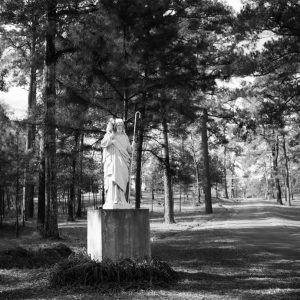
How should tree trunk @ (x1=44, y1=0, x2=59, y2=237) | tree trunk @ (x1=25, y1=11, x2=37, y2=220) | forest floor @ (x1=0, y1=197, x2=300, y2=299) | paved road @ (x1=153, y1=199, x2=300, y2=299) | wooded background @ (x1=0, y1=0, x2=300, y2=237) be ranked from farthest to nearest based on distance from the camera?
tree trunk @ (x1=25, y1=11, x2=37, y2=220)
tree trunk @ (x1=44, y1=0, x2=59, y2=237)
wooded background @ (x1=0, y1=0, x2=300, y2=237)
paved road @ (x1=153, y1=199, x2=300, y2=299)
forest floor @ (x1=0, y1=197, x2=300, y2=299)

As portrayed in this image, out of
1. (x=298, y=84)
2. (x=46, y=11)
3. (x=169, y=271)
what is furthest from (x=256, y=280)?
(x=46, y=11)

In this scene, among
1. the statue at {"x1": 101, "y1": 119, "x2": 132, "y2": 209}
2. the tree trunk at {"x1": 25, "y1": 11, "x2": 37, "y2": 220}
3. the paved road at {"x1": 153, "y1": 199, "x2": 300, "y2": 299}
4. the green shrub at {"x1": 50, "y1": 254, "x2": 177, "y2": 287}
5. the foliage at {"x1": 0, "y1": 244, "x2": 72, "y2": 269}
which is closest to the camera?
the paved road at {"x1": 153, "y1": 199, "x2": 300, "y2": 299}

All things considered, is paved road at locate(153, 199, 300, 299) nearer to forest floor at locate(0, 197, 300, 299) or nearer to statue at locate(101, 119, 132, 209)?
forest floor at locate(0, 197, 300, 299)

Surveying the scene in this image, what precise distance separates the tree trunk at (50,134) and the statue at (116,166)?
21.7ft

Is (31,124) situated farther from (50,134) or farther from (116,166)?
(116,166)

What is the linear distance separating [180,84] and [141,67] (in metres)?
1.45

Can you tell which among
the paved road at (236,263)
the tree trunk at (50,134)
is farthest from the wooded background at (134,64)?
the paved road at (236,263)

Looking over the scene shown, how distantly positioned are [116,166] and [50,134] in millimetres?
7382

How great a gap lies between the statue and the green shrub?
3.94 feet

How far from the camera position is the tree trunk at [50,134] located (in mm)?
15211

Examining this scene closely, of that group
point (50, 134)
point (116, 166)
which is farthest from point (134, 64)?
point (116, 166)

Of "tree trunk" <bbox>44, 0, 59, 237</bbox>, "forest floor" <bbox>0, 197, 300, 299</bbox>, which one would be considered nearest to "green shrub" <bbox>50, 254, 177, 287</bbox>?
"forest floor" <bbox>0, 197, 300, 299</bbox>

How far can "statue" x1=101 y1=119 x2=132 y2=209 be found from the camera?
8680 millimetres

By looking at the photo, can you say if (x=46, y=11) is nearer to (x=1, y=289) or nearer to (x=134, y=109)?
(x=134, y=109)
